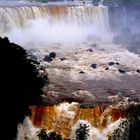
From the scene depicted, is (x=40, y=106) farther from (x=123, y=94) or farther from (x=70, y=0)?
(x=70, y=0)

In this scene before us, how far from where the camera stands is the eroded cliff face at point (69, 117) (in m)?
21.9

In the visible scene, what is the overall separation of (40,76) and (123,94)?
16.3ft

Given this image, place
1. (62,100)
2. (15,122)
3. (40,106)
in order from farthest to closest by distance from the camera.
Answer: (62,100) < (40,106) < (15,122)

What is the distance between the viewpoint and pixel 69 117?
2244 cm

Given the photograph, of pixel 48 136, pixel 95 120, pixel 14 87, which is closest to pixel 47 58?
pixel 95 120

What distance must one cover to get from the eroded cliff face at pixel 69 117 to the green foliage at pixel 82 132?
0.43 meters

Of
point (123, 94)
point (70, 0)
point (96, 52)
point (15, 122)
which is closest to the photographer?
point (15, 122)

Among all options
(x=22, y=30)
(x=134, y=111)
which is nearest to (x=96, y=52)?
(x=22, y=30)

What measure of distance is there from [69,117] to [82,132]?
1.44 meters

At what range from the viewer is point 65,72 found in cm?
3059

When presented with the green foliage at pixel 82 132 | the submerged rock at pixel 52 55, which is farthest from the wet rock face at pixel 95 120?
the submerged rock at pixel 52 55

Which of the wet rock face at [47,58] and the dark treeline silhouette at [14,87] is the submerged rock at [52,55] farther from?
the dark treeline silhouette at [14,87]

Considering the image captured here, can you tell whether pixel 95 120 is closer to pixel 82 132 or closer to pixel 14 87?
pixel 82 132

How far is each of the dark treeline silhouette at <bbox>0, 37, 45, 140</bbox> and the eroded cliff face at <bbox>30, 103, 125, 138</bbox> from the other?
701mm
